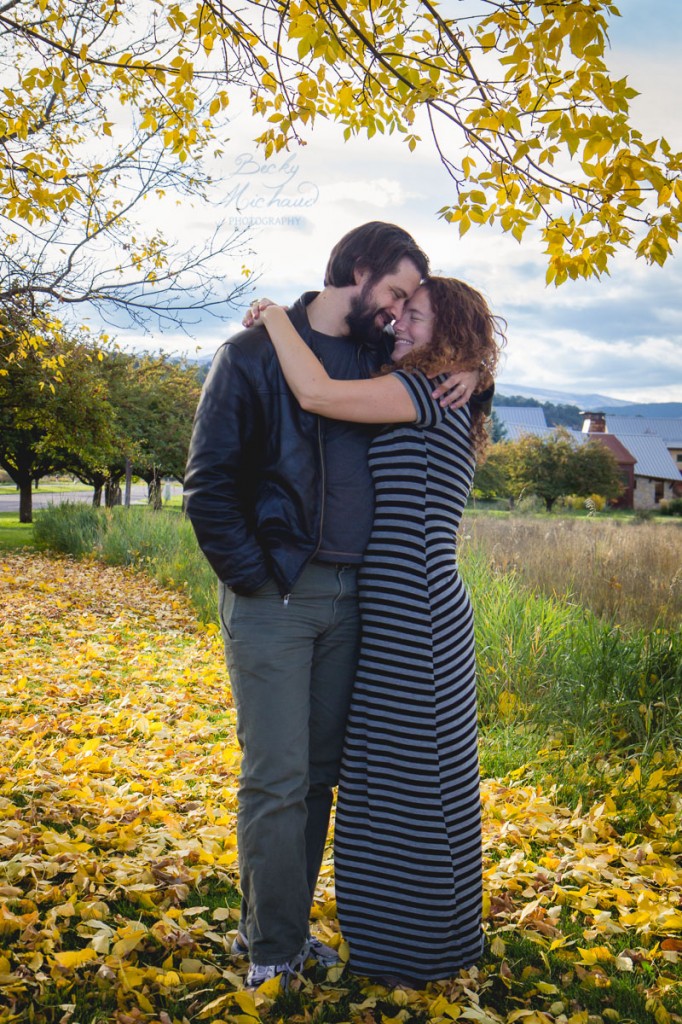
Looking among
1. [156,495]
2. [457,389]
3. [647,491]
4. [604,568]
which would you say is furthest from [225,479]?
[647,491]

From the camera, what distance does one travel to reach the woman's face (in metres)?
2.65

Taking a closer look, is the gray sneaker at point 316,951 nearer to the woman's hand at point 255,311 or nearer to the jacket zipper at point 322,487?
the jacket zipper at point 322,487

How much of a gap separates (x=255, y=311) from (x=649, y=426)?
295 ft

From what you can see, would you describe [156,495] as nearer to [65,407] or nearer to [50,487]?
[65,407]

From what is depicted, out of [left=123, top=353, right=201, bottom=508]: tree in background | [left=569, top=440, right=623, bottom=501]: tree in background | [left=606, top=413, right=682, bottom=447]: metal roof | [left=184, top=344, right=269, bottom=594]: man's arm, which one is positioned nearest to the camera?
[left=184, top=344, right=269, bottom=594]: man's arm

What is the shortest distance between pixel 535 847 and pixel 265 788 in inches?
78.1

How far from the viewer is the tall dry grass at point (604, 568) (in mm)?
6395

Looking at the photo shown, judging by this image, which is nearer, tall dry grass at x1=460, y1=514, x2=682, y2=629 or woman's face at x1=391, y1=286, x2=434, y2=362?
woman's face at x1=391, y1=286, x2=434, y2=362

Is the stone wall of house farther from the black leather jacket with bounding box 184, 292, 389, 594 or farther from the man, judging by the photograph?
the black leather jacket with bounding box 184, 292, 389, 594

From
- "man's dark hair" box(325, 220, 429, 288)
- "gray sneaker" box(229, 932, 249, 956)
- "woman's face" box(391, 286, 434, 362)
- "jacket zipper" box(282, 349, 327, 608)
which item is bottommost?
"gray sneaker" box(229, 932, 249, 956)

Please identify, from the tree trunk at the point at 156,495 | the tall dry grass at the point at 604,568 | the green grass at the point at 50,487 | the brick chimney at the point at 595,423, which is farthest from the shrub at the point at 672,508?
the tall dry grass at the point at 604,568

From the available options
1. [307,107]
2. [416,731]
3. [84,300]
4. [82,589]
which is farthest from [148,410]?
[416,731]

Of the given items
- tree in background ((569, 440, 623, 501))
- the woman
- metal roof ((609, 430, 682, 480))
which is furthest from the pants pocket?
metal roof ((609, 430, 682, 480))

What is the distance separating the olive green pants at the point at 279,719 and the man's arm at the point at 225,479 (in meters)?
0.12
